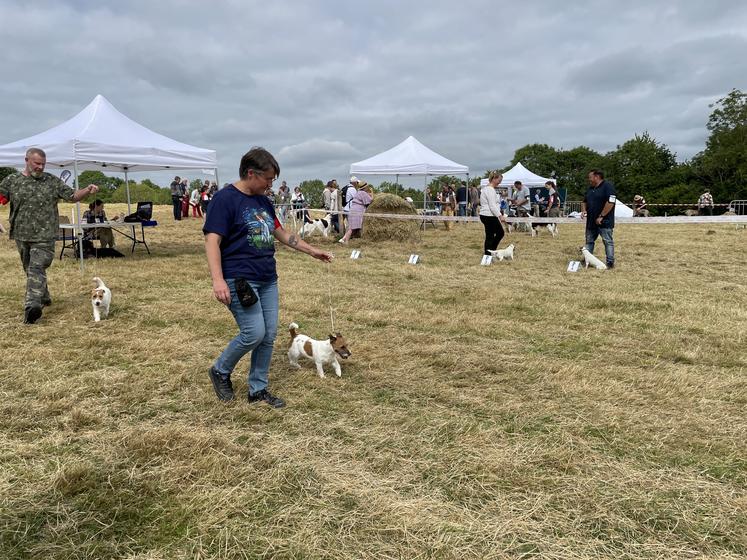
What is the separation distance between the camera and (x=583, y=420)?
329cm

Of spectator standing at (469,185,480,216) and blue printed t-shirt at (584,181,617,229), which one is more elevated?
spectator standing at (469,185,480,216)

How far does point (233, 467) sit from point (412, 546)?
1.12 metres

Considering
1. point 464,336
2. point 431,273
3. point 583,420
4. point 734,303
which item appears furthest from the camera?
point 431,273

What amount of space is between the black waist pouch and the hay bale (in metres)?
11.2

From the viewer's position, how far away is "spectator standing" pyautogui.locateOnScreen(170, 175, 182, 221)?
847 inches

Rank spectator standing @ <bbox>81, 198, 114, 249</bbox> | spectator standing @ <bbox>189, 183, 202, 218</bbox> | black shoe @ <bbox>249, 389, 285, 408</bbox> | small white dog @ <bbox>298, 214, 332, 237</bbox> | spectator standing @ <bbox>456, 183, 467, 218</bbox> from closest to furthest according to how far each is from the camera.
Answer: black shoe @ <bbox>249, 389, 285, 408</bbox> < spectator standing @ <bbox>81, 198, 114, 249</bbox> < small white dog @ <bbox>298, 214, 332, 237</bbox> < spectator standing @ <bbox>456, 183, 467, 218</bbox> < spectator standing @ <bbox>189, 183, 202, 218</bbox>

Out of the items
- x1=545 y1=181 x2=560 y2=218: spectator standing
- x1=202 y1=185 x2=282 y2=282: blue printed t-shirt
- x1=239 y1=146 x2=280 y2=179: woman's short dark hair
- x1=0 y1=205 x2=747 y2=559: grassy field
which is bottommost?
x1=0 y1=205 x2=747 y2=559: grassy field

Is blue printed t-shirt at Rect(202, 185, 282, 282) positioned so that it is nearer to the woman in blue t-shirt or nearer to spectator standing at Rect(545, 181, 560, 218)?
the woman in blue t-shirt

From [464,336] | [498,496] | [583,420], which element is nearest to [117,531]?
[498,496]

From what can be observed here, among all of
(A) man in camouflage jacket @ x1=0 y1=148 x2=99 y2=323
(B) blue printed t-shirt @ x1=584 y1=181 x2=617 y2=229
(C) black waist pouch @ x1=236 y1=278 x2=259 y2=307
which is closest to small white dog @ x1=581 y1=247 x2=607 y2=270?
(B) blue printed t-shirt @ x1=584 y1=181 x2=617 y2=229

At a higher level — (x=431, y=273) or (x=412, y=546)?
(x=431, y=273)

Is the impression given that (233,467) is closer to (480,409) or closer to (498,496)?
(498,496)

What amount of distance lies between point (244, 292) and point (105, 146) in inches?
312

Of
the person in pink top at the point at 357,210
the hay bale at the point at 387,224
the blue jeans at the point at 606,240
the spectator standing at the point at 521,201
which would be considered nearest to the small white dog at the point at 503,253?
the blue jeans at the point at 606,240
